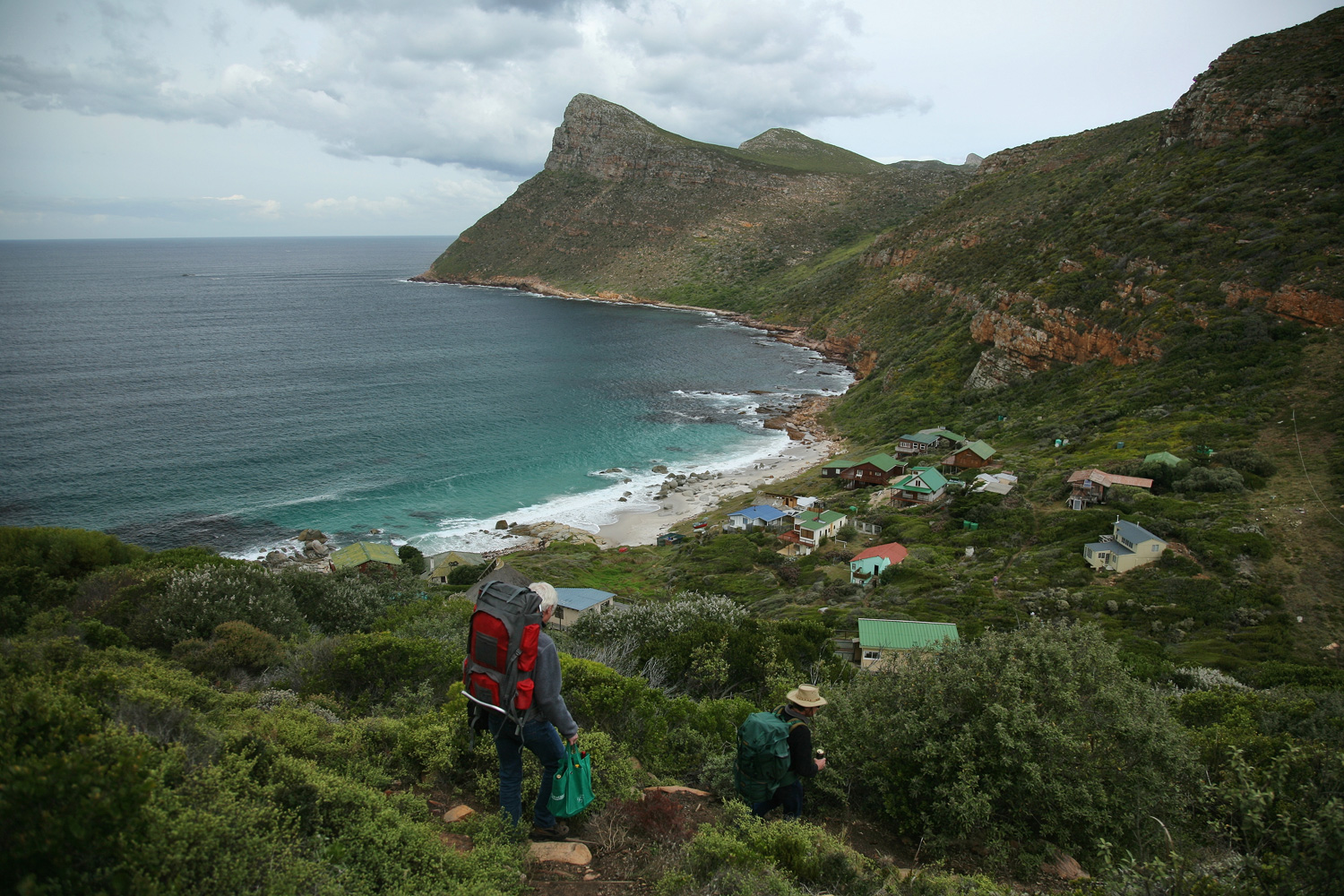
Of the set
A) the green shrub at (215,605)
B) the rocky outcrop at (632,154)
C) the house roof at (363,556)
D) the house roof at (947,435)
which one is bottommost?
the house roof at (363,556)

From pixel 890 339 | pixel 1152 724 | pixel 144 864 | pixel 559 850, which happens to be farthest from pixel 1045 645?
Answer: pixel 890 339

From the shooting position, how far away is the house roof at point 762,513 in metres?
36.8

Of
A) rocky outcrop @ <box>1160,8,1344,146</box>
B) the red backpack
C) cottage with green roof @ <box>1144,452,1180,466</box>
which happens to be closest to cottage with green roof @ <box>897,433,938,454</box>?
cottage with green roof @ <box>1144,452,1180,466</box>

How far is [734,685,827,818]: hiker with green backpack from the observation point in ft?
19.0

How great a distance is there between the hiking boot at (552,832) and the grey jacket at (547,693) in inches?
43.2

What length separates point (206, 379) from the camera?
62.2m

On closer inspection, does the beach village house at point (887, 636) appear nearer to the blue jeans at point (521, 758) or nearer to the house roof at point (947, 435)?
the blue jeans at point (521, 758)

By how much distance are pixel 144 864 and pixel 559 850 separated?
9.58ft

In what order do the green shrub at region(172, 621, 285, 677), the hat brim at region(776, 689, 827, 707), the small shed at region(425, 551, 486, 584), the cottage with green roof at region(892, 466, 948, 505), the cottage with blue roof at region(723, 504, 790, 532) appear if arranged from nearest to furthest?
the hat brim at region(776, 689, 827, 707)
the green shrub at region(172, 621, 285, 677)
the small shed at region(425, 551, 486, 584)
the cottage with green roof at region(892, 466, 948, 505)
the cottage with blue roof at region(723, 504, 790, 532)

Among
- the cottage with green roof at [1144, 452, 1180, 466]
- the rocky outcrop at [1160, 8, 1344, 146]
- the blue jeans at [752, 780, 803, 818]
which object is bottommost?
the cottage with green roof at [1144, 452, 1180, 466]

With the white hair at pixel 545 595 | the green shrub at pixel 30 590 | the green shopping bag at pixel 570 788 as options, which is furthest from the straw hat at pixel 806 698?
the green shrub at pixel 30 590

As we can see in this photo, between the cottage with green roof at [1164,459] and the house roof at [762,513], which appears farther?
the house roof at [762,513]

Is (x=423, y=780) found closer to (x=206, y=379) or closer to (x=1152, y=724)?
(x=1152, y=724)

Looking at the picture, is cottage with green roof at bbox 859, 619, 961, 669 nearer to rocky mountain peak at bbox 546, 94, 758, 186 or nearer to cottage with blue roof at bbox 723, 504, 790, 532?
cottage with blue roof at bbox 723, 504, 790, 532
